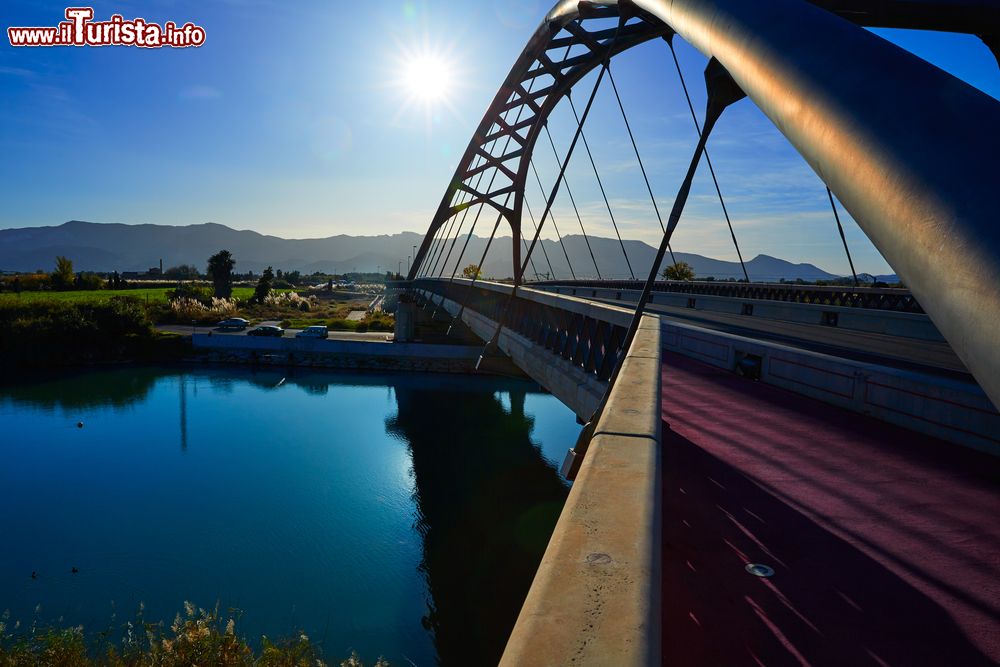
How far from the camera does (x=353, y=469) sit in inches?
1061

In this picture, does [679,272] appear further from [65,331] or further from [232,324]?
[65,331]

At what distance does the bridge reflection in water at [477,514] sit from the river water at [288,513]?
0.28ft

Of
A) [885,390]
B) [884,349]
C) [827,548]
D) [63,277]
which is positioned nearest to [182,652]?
[827,548]

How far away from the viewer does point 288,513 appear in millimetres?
21266

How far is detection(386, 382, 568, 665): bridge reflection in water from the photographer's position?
15.1 meters

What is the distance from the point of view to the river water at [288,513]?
15117 millimetres

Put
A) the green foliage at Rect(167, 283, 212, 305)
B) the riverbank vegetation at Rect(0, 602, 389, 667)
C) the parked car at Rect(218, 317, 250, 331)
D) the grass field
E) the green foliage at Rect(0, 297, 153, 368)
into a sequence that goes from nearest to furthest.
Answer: the riverbank vegetation at Rect(0, 602, 389, 667) → the green foliage at Rect(0, 297, 153, 368) → the grass field → the parked car at Rect(218, 317, 250, 331) → the green foliage at Rect(167, 283, 212, 305)

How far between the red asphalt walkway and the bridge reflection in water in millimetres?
10317

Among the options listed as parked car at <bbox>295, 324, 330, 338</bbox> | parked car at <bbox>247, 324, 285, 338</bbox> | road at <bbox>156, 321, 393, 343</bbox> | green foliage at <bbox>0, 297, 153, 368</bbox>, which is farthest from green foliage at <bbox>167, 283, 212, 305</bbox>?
parked car at <bbox>295, 324, 330, 338</bbox>

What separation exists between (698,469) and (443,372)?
44109mm

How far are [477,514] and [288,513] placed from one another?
289 inches

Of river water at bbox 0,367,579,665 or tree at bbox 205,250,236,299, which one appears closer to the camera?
river water at bbox 0,367,579,665

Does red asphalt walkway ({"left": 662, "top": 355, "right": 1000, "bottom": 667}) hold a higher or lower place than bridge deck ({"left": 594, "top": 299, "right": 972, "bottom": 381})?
lower

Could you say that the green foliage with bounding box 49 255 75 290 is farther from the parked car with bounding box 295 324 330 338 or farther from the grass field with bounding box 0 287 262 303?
the parked car with bounding box 295 324 330 338
